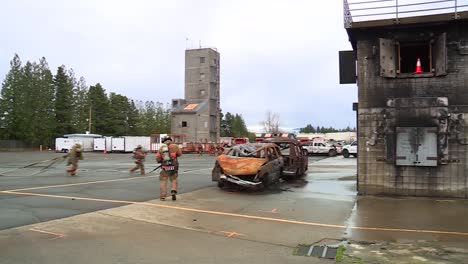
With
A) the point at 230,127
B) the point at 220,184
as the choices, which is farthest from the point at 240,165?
the point at 230,127

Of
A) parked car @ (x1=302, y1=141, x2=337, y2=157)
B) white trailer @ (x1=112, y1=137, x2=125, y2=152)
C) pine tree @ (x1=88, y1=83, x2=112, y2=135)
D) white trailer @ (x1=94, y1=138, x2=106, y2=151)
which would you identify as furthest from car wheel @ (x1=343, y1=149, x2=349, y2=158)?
pine tree @ (x1=88, y1=83, x2=112, y2=135)

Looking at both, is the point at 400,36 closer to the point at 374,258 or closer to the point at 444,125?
the point at 444,125

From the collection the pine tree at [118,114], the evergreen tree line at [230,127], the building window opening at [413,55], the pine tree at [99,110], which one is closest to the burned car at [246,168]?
the building window opening at [413,55]

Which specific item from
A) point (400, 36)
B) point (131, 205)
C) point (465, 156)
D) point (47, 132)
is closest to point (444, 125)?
point (465, 156)

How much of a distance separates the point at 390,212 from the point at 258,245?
4937 mm

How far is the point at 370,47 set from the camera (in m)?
14.5

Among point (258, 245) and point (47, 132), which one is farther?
point (47, 132)

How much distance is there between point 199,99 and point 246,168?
3188 inches

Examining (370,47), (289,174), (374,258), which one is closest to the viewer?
(374,258)

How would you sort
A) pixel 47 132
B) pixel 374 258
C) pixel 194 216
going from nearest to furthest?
pixel 374 258 → pixel 194 216 → pixel 47 132

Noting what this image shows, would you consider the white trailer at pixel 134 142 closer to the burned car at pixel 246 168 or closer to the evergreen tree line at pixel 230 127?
the burned car at pixel 246 168

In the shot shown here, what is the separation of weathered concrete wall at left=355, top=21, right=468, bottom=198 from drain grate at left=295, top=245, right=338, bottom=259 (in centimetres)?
733

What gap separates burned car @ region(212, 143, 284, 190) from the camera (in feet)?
A: 50.8

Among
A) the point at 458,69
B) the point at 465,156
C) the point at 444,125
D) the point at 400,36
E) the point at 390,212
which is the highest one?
the point at 400,36
